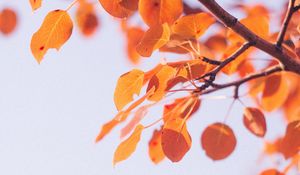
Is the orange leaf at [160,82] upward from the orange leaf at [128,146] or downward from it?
upward

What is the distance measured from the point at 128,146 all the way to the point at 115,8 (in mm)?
327

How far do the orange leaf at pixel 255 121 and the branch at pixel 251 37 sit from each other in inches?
13.4

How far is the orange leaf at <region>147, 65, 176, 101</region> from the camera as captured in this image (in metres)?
1.05

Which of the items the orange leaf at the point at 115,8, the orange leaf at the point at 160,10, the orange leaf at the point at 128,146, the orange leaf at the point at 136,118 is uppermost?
the orange leaf at the point at 115,8

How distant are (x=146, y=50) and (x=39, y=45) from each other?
224 mm

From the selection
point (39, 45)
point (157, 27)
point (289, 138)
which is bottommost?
point (289, 138)

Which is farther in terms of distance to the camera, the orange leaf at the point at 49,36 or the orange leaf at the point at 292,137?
the orange leaf at the point at 292,137

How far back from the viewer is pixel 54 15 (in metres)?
1.10

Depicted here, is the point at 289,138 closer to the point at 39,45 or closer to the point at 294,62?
the point at 294,62

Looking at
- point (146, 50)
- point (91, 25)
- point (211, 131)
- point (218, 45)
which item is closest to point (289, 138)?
point (211, 131)

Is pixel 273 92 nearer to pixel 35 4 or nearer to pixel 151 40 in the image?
pixel 151 40

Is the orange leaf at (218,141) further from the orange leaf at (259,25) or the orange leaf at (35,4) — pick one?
the orange leaf at (35,4)

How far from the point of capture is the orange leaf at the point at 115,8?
3.24 ft

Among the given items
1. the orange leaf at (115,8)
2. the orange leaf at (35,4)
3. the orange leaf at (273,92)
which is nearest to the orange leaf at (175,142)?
the orange leaf at (115,8)
